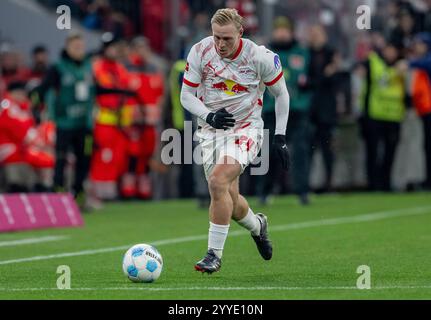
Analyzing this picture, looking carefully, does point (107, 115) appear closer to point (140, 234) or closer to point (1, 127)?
point (1, 127)

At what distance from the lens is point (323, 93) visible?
2091 centimetres

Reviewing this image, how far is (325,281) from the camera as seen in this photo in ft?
30.9

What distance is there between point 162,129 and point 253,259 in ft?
36.7

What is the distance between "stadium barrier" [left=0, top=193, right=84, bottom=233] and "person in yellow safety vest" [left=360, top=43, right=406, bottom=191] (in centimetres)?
748

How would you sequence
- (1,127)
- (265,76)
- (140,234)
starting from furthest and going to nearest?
1. (1,127)
2. (140,234)
3. (265,76)

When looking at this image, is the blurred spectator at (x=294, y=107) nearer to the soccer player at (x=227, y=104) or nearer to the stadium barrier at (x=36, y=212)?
the stadium barrier at (x=36, y=212)

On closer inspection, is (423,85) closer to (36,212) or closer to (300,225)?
(300,225)

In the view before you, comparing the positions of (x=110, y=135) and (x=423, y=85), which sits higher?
(x=423, y=85)

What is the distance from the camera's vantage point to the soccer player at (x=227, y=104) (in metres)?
10.0

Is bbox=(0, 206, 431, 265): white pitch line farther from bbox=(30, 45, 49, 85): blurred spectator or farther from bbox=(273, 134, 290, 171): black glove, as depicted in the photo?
bbox=(30, 45, 49, 85): blurred spectator

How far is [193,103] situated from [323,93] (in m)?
10.8

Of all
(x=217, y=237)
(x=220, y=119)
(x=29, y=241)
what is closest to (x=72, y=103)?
(x=29, y=241)

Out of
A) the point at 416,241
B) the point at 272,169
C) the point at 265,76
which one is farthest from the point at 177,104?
the point at 265,76

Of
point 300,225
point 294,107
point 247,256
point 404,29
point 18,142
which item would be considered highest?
point 404,29
